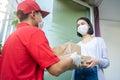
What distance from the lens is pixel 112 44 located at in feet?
11.3

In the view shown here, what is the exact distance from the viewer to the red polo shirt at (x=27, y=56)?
4.23 feet

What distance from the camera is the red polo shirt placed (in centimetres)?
129

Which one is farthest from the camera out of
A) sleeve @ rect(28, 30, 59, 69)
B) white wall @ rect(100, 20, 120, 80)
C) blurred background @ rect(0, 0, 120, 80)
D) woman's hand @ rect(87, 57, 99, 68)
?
white wall @ rect(100, 20, 120, 80)

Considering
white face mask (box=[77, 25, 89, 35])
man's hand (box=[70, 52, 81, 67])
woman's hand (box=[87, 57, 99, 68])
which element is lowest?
woman's hand (box=[87, 57, 99, 68])

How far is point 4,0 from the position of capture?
261 centimetres

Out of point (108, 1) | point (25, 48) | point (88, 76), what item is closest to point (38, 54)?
point (25, 48)

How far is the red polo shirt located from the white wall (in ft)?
7.03

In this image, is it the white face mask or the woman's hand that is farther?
the white face mask

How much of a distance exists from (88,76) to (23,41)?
91 centimetres

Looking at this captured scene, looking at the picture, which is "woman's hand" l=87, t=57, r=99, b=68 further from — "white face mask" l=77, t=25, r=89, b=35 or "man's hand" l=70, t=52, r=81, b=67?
"white face mask" l=77, t=25, r=89, b=35

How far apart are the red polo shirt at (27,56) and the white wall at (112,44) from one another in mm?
2143

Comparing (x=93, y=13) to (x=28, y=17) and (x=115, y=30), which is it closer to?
(x=115, y=30)

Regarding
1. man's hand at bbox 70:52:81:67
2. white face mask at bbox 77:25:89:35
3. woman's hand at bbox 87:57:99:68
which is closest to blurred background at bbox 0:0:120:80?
white face mask at bbox 77:25:89:35

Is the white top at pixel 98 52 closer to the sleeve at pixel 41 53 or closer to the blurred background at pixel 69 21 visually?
the blurred background at pixel 69 21
